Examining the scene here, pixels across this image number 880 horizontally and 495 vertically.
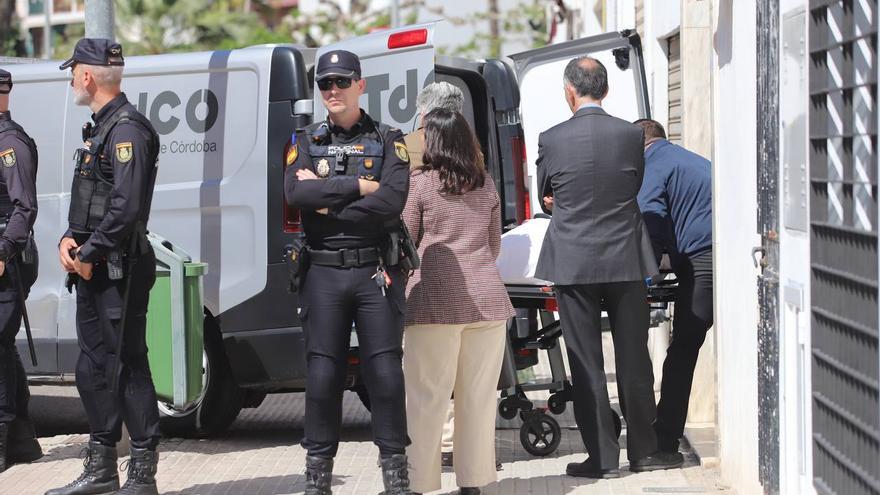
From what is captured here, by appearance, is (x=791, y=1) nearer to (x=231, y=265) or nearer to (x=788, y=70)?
(x=788, y=70)

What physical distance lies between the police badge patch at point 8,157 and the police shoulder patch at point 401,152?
2.14 m

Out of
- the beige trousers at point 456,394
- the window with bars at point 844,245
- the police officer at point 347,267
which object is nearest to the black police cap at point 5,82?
the police officer at point 347,267

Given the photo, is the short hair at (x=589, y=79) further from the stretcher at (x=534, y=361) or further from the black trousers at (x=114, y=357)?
the black trousers at (x=114, y=357)

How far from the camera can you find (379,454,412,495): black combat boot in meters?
6.06

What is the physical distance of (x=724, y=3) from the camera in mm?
6520

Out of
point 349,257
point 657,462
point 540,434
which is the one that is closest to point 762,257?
point 349,257

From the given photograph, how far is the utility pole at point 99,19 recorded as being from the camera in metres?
7.77

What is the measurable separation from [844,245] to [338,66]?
2.43 m

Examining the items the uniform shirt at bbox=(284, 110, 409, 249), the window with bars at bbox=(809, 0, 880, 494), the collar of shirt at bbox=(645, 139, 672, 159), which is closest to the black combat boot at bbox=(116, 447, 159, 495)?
the uniform shirt at bbox=(284, 110, 409, 249)

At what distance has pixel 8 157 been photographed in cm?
721

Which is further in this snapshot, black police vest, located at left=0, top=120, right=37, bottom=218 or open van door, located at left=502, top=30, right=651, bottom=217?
open van door, located at left=502, top=30, right=651, bottom=217

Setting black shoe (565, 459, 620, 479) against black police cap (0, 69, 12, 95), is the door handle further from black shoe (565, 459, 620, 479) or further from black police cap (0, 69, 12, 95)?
black police cap (0, 69, 12, 95)

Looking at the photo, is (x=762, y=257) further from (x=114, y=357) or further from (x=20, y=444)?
(x=20, y=444)

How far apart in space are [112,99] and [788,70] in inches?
116
